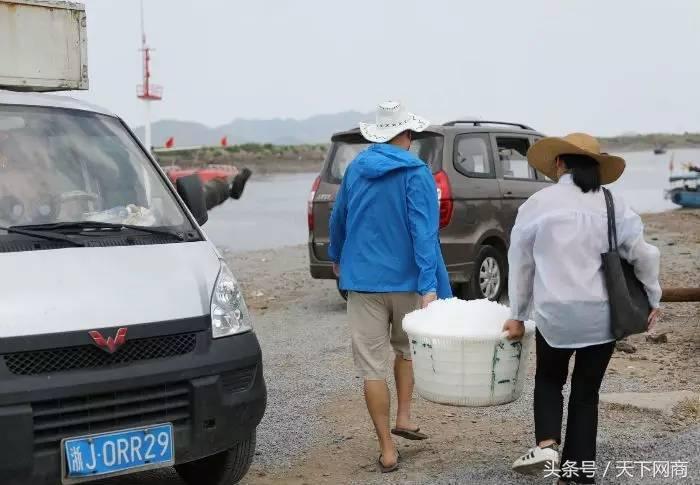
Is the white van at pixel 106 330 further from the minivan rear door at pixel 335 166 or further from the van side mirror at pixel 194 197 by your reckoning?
the minivan rear door at pixel 335 166

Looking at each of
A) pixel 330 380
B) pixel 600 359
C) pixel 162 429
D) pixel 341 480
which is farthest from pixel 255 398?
pixel 330 380

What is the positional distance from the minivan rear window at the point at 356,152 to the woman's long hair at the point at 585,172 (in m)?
5.10

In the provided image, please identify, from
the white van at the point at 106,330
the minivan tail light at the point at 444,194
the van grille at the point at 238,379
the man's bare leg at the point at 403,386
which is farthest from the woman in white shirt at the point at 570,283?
the minivan tail light at the point at 444,194

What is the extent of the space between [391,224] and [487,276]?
5.27 m

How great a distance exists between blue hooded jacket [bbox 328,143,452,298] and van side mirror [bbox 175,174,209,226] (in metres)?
0.83

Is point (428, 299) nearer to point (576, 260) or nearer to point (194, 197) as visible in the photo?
point (576, 260)

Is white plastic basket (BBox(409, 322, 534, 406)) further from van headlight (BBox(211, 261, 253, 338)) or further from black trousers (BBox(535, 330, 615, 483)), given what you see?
van headlight (BBox(211, 261, 253, 338))

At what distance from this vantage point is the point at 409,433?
17.8 feet

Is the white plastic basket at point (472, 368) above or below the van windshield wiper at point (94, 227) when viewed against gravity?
below

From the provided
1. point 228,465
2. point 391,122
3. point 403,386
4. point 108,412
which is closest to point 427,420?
point 403,386

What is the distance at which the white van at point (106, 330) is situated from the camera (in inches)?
151

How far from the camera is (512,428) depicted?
5727 millimetres

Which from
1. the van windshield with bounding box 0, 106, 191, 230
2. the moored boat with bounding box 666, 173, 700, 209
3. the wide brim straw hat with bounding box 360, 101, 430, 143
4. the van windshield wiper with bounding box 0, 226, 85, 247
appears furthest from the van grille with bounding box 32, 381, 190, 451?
the moored boat with bounding box 666, 173, 700, 209

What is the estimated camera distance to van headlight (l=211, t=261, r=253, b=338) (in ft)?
14.3
